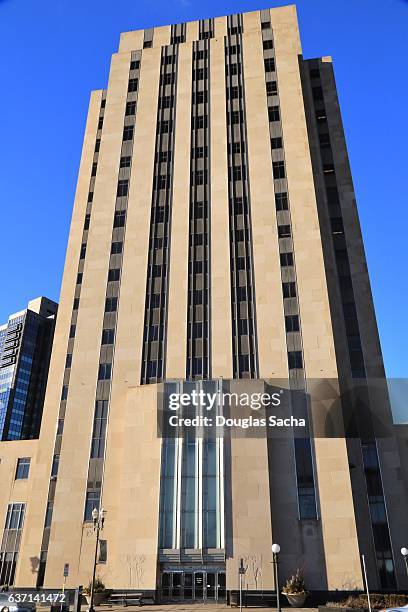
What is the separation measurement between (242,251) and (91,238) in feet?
66.7

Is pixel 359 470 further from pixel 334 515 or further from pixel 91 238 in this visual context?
pixel 91 238

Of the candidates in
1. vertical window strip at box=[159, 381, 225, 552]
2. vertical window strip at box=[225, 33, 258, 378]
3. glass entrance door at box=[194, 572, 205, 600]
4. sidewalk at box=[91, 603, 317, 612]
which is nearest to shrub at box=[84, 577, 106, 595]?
sidewalk at box=[91, 603, 317, 612]

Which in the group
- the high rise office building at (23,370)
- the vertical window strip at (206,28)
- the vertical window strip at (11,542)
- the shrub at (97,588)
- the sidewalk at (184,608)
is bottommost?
the sidewalk at (184,608)

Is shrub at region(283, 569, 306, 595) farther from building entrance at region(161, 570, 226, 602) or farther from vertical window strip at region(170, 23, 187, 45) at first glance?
vertical window strip at region(170, 23, 187, 45)

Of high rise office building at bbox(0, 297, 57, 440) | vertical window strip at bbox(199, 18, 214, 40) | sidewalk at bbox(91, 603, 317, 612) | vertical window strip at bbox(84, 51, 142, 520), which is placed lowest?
sidewalk at bbox(91, 603, 317, 612)

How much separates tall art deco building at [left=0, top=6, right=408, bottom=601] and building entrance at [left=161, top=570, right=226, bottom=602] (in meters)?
0.15

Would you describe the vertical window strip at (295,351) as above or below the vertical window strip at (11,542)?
above

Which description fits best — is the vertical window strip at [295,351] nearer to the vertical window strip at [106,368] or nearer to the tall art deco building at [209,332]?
the tall art deco building at [209,332]

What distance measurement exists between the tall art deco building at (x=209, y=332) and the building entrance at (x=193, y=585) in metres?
0.15

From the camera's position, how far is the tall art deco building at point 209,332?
1751 inches

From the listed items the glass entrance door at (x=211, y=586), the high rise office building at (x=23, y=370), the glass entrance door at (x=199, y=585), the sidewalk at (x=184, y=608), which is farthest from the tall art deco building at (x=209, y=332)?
the high rise office building at (x=23, y=370)

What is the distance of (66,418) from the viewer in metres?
53.8

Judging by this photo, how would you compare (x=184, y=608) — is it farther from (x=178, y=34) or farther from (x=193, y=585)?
(x=178, y=34)

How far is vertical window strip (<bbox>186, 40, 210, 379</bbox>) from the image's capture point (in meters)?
54.9
